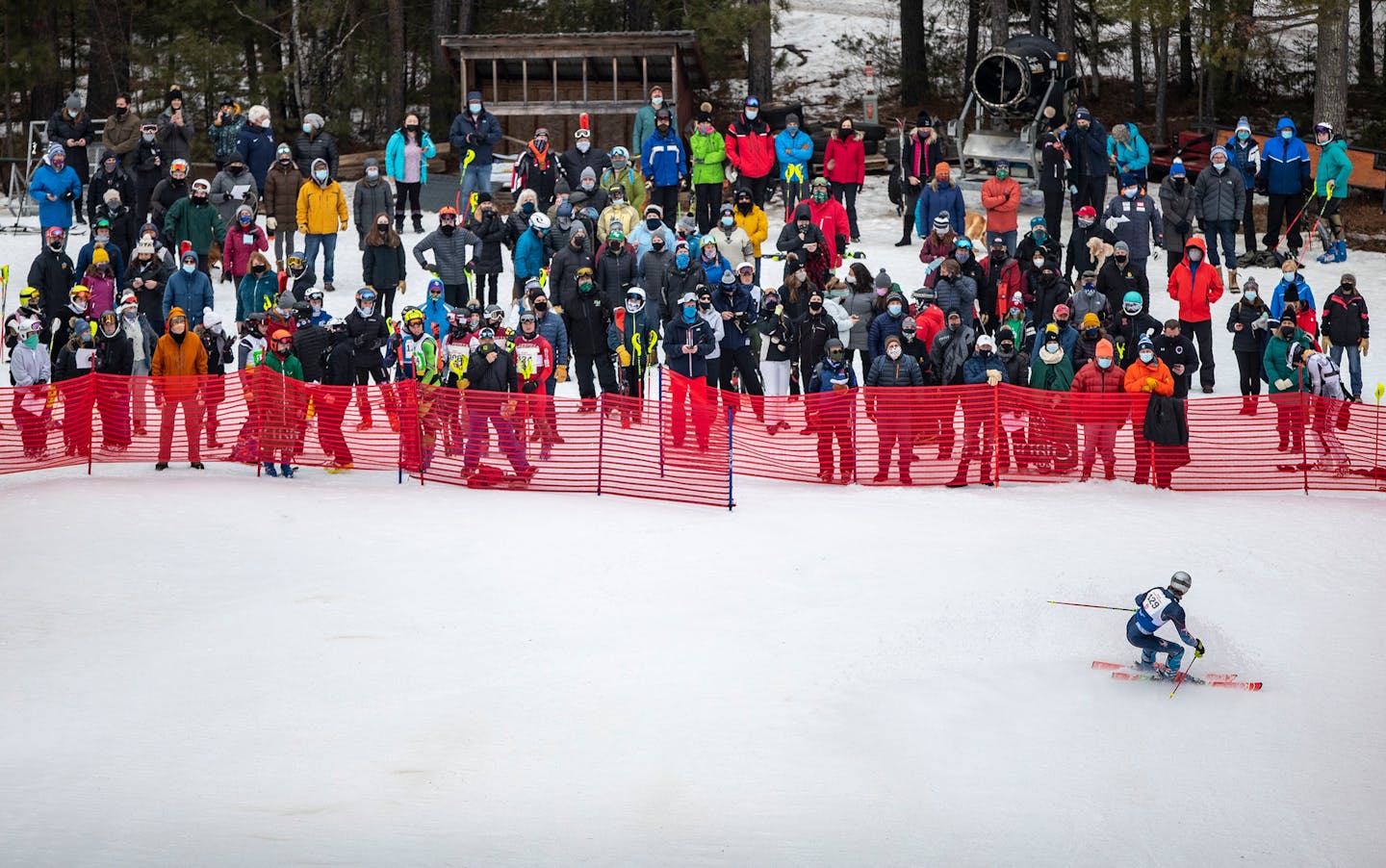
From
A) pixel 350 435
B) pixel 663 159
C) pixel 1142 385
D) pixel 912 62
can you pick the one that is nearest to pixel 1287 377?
pixel 1142 385

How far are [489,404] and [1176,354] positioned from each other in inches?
243

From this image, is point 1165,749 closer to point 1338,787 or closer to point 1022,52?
point 1338,787

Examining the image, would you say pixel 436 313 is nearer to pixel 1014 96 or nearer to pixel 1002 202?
pixel 1002 202

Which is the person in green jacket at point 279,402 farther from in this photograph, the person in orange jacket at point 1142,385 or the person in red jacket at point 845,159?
the person in red jacket at point 845,159

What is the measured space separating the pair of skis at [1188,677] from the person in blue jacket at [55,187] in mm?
14214

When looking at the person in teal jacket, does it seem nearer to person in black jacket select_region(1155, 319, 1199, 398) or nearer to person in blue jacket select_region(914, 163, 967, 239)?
person in blue jacket select_region(914, 163, 967, 239)

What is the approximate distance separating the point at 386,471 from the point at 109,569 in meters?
2.97

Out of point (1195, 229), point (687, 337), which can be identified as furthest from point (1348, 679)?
point (1195, 229)

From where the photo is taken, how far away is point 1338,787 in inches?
417

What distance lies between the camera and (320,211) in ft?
66.3

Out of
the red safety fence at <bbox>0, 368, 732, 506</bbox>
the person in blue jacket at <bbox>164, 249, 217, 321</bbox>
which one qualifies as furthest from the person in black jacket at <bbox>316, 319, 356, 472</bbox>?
the person in blue jacket at <bbox>164, 249, 217, 321</bbox>

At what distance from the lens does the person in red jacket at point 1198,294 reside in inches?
705

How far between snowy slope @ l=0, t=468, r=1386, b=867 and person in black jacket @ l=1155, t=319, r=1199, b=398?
1276 mm

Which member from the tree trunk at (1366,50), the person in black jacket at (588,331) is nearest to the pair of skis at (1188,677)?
the person in black jacket at (588,331)
